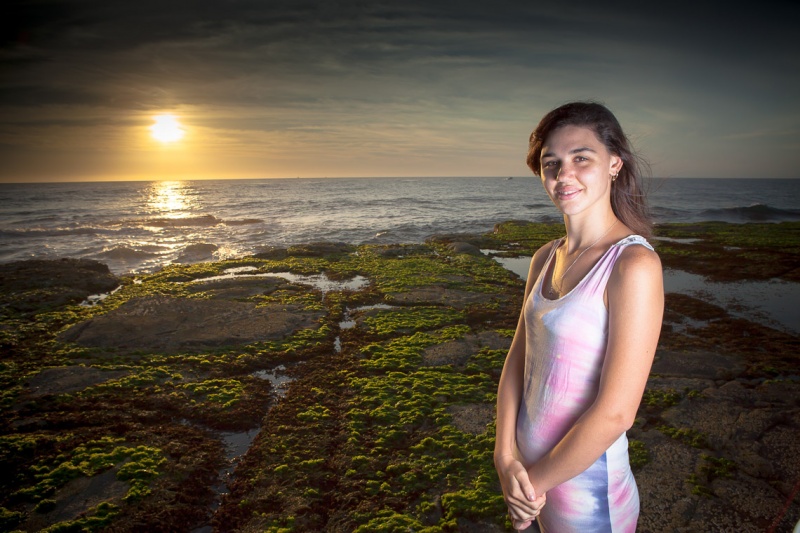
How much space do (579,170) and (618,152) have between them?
0.84 ft

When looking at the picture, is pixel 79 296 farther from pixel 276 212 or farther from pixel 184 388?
pixel 276 212

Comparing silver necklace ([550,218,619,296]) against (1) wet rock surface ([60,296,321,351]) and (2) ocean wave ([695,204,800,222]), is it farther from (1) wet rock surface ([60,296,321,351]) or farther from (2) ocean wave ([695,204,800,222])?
(2) ocean wave ([695,204,800,222])

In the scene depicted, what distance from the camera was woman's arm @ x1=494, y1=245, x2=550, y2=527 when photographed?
177 centimetres

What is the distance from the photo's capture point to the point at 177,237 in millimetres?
29750

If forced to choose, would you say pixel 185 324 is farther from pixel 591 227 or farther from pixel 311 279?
pixel 591 227

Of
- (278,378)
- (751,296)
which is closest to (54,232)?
(278,378)

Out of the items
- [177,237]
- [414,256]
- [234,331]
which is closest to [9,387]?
[234,331]

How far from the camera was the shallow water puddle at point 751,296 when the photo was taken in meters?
10.3

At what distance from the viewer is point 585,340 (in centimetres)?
164

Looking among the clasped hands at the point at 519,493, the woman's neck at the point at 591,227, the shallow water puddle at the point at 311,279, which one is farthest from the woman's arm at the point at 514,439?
the shallow water puddle at the point at 311,279

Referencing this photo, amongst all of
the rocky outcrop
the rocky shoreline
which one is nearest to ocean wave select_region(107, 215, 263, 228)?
the rocky outcrop

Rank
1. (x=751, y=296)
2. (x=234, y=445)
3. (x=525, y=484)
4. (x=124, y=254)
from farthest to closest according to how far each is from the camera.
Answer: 1. (x=124, y=254)
2. (x=751, y=296)
3. (x=234, y=445)
4. (x=525, y=484)

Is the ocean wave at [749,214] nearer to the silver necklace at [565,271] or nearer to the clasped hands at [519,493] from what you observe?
the silver necklace at [565,271]

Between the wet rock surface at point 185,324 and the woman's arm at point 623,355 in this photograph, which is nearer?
the woman's arm at point 623,355
